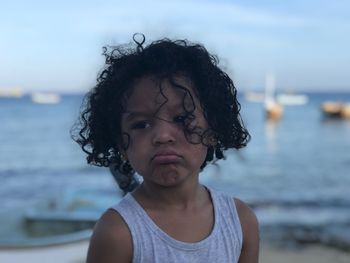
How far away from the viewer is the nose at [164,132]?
1088mm

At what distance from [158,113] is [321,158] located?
63.8ft

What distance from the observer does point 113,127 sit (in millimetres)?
1220

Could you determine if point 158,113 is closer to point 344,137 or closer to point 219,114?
point 219,114

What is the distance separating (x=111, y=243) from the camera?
1.08m

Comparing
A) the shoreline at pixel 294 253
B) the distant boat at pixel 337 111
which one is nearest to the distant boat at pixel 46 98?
the distant boat at pixel 337 111

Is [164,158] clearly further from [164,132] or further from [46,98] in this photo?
[46,98]

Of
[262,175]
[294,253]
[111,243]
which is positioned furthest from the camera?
[262,175]

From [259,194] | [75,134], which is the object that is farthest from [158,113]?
[259,194]

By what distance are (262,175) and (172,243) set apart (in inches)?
594

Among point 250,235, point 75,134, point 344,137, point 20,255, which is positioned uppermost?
point 75,134

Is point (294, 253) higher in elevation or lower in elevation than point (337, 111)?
higher

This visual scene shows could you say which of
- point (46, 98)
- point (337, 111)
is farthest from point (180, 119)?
point (46, 98)

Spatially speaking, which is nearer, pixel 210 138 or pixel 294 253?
pixel 210 138

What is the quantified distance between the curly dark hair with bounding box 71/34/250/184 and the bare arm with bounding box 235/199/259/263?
0.18 metres
